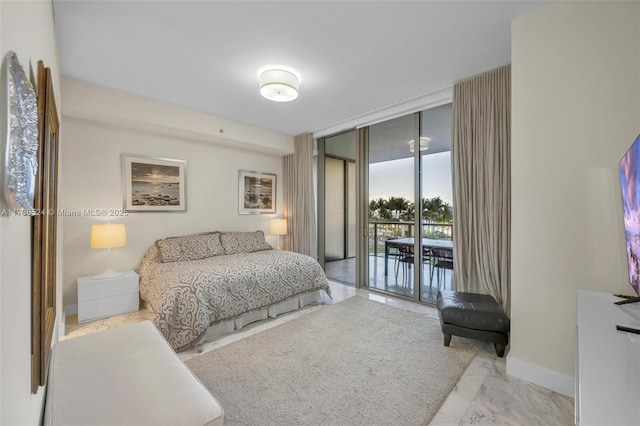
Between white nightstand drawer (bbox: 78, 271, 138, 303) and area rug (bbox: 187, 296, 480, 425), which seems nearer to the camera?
area rug (bbox: 187, 296, 480, 425)

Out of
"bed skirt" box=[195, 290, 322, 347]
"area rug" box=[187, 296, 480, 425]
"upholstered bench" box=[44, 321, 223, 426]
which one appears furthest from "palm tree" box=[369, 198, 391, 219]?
"upholstered bench" box=[44, 321, 223, 426]

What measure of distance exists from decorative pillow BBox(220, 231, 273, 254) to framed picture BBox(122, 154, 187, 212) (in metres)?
0.79

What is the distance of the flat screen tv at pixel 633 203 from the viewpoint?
4.06ft

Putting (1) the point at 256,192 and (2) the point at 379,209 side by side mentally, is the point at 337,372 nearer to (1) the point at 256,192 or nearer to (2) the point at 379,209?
(2) the point at 379,209

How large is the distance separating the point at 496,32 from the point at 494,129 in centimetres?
90

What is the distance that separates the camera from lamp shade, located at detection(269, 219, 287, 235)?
495 centimetres

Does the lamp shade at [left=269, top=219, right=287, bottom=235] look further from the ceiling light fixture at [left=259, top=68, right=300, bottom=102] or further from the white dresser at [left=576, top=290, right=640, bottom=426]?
the white dresser at [left=576, top=290, right=640, bottom=426]

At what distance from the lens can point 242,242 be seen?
14.3 feet

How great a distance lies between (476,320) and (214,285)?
2.45 m

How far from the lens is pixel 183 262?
11.5 feet

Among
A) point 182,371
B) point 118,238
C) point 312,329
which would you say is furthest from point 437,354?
point 118,238

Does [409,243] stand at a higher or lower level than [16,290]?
lower

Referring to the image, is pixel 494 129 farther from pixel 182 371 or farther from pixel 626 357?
pixel 182 371

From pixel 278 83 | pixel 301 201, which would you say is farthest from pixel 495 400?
pixel 301 201
